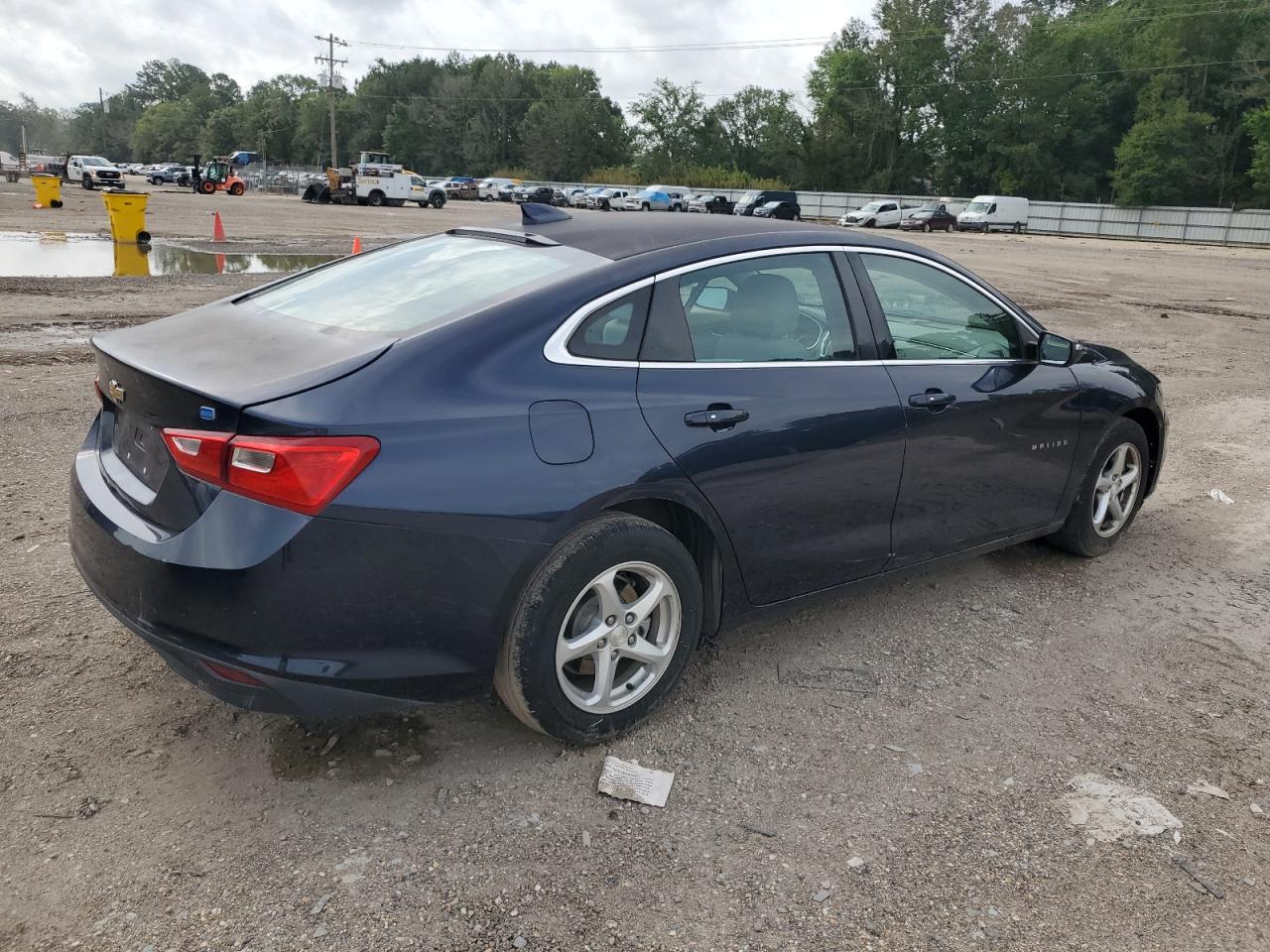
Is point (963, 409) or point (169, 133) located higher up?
point (169, 133)

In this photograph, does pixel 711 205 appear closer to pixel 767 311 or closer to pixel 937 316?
pixel 937 316

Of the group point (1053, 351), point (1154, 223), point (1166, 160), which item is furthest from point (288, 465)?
point (1166, 160)

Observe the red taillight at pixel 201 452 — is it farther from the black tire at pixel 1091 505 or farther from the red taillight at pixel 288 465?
the black tire at pixel 1091 505

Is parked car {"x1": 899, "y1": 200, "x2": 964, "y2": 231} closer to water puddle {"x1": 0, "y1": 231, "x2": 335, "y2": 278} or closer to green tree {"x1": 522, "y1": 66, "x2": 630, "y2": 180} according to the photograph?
water puddle {"x1": 0, "y1": 231, "x2": 335, "y2": 278}

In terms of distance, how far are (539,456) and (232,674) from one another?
1008 mm

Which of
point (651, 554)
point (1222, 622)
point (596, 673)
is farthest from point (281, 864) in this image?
point (1222, 622)

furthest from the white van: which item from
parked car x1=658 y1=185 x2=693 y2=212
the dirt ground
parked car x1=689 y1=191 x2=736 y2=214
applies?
the dirt ground

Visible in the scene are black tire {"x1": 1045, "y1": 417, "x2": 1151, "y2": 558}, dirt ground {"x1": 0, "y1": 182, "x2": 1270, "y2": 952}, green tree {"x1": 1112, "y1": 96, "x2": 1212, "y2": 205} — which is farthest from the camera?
green tree {"x1": 1112, "y1": 96, "x2": 1212, "y2": 205}

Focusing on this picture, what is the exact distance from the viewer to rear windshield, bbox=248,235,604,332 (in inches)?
126

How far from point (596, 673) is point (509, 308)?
1.18 metres

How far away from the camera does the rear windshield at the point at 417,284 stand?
10.5 ft

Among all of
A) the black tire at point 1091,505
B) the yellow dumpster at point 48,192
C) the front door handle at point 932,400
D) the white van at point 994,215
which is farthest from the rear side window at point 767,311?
the white van at point 994,215

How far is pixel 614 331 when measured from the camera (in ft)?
10.5

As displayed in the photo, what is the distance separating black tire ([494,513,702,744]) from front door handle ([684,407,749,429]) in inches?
14.8
